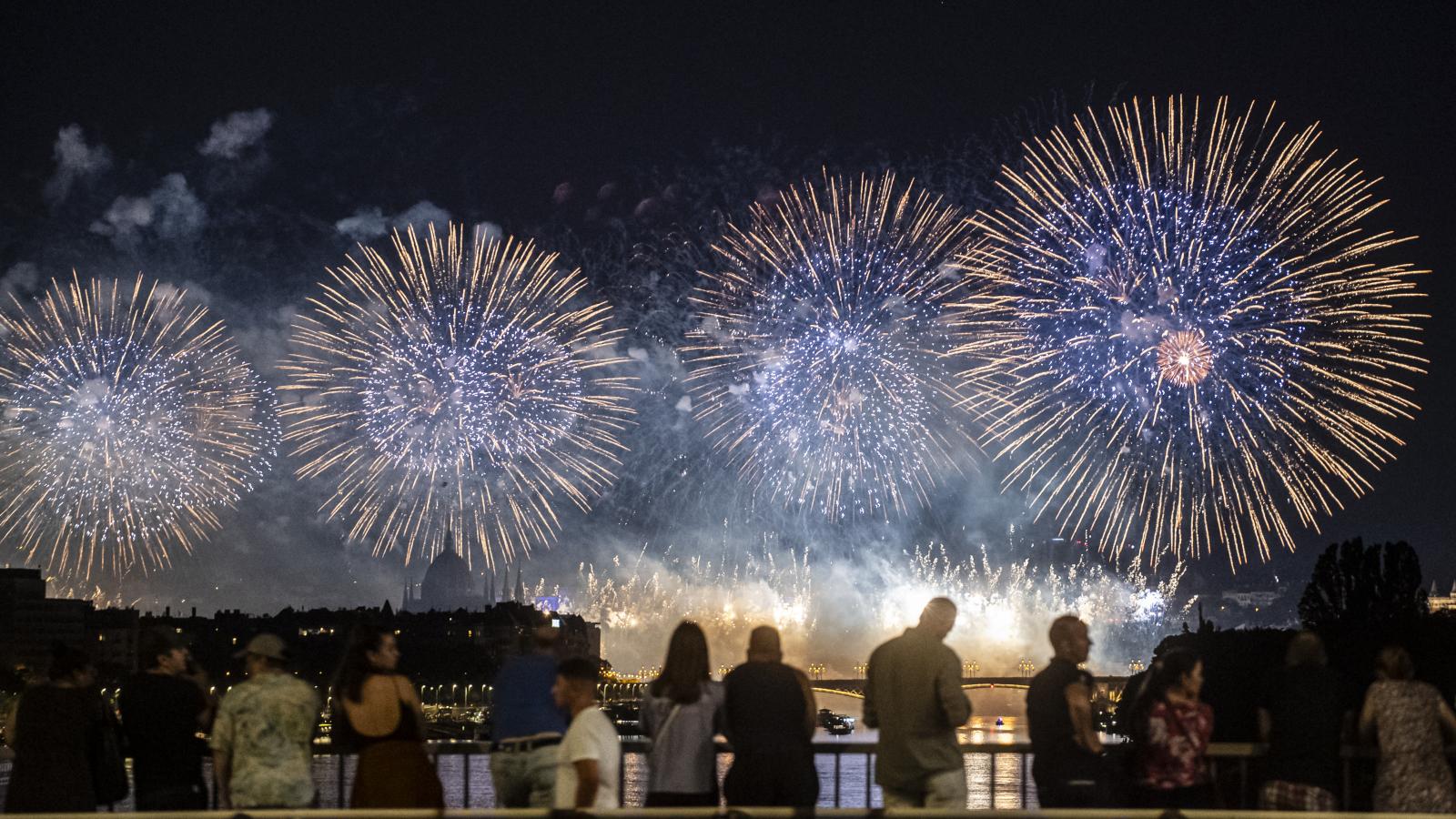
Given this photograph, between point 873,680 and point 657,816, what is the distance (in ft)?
10.4

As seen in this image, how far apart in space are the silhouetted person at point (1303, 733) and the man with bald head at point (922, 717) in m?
2.36

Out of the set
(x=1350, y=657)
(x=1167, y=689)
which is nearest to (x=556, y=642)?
(x=1167, y=689)

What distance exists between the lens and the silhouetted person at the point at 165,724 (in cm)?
1302

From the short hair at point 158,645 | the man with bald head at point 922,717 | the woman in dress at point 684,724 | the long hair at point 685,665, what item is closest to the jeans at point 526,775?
the woman in dress at point 684,724

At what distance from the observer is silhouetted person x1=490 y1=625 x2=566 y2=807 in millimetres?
12766

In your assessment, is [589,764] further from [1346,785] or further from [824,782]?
[824,782]

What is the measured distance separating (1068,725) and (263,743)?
5.65 meters

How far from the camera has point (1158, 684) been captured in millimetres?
12266

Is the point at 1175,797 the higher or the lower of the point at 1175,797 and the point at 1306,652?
the lower

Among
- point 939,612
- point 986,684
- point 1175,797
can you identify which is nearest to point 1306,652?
point 1175,797

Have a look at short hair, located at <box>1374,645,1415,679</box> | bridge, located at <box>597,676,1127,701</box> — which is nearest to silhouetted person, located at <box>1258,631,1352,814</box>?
short hair, located at <box>1374,645,1415,679</box>

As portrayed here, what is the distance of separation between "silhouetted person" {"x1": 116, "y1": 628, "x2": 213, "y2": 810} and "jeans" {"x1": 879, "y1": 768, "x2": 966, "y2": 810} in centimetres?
519

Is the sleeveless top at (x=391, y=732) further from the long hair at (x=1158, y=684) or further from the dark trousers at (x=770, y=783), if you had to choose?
the long hair at (x=1158, y=684)

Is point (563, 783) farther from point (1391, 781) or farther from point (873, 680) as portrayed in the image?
point (1391, 781)
